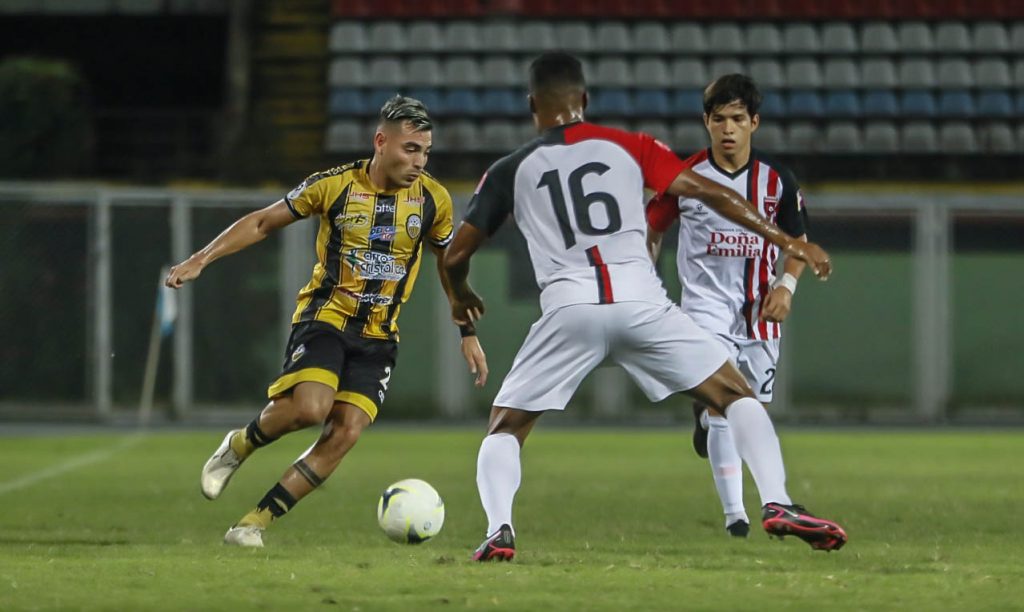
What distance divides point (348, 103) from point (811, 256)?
1340 centimetres

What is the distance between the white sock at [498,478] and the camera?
622cm

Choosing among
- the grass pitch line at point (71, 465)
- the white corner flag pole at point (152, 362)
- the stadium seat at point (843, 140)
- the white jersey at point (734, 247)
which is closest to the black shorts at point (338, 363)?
the white jersey at point (734, 247)

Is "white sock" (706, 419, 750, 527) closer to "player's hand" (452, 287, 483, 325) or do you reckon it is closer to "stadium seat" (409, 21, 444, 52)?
"player's hand" (452, 287, 483, 325)

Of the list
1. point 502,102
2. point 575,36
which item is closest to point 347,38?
point 502,102

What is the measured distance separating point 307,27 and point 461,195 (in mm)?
4035

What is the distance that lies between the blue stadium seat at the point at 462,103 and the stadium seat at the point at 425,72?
0.21 meters

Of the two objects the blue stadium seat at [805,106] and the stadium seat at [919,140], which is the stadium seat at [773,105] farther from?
the stadium seat at [919,140]

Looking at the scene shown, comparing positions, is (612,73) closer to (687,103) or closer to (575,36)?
(575,36)

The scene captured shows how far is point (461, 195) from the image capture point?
16938 mm

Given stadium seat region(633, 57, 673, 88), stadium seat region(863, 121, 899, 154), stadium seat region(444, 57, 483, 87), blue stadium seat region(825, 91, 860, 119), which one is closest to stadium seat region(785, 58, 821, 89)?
blue stadium seat region(825, 91, 860, 119)

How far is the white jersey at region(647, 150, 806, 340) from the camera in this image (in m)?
7.55

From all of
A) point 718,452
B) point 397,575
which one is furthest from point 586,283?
point 718,452

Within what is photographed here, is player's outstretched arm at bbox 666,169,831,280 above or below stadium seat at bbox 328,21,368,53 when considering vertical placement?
below

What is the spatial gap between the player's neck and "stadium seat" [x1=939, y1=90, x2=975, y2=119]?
1195 centimetres
